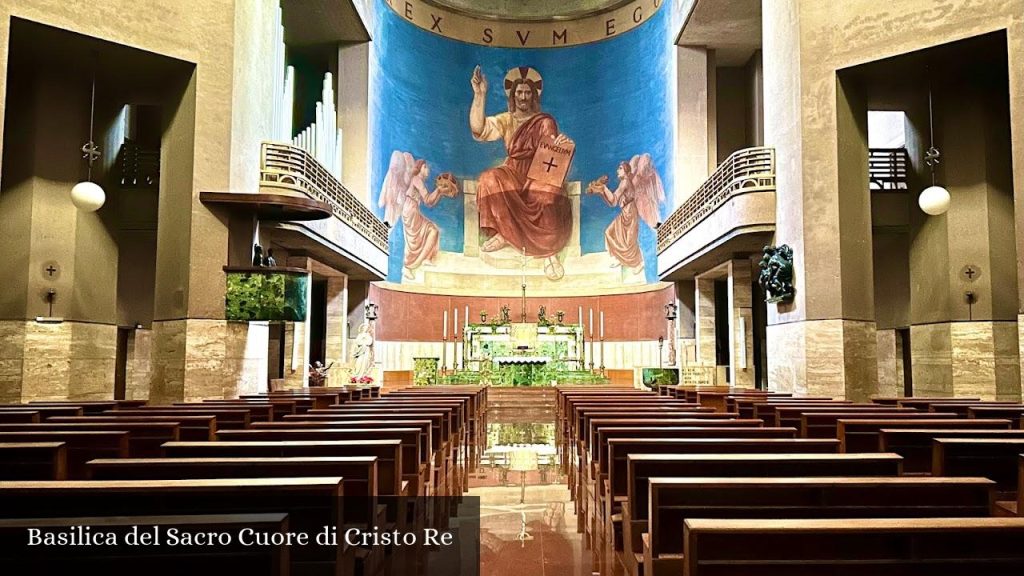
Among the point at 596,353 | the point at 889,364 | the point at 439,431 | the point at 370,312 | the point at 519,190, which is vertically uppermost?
the point at 519,190

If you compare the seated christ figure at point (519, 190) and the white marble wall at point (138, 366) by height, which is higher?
the seated christ figure at point (519, 190)

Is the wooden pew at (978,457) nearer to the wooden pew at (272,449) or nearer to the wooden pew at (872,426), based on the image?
the wooden pew at (872,426)

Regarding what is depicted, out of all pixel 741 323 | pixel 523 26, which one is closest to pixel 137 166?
pixel 741 323

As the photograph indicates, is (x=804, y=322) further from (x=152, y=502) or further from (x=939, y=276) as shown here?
(x=152, y=502)

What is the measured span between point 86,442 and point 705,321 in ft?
54.4

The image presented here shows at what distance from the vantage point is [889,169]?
14188 mm

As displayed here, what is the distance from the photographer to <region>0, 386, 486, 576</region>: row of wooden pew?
2160 millimetres

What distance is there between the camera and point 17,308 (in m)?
11.2

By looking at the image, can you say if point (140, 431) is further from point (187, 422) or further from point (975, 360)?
point (975, 360)

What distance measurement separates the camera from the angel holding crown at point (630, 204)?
2339cm

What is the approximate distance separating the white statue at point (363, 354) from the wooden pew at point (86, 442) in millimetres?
13764

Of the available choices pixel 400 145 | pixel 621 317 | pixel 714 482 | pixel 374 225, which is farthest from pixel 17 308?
pixel 621 317

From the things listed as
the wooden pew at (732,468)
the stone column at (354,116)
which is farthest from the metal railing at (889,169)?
the stone column at (354,116)

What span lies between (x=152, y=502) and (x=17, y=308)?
33.9 feet
